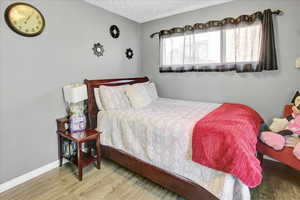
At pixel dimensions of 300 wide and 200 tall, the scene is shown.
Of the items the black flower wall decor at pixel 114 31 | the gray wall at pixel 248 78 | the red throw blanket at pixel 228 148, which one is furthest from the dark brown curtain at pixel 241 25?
the red throw blanket at pixel 228 148

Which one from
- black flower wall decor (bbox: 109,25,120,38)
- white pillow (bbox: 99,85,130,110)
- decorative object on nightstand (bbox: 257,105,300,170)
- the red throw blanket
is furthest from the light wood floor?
black flower wall decor (bbox: 109,25,120,38)

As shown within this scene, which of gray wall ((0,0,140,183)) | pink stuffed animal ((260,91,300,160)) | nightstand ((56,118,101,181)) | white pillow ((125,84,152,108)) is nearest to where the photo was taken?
pink stuffed animal ((260,91,300,160))

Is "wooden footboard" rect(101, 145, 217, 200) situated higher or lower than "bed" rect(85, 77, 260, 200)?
lower

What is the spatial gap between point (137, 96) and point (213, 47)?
5.11ft

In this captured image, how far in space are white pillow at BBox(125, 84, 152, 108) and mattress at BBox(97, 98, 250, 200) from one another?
0.97 feet

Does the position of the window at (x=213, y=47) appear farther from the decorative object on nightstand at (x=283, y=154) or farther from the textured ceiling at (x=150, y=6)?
the decorative object on nightstand at (x=283, y=154)

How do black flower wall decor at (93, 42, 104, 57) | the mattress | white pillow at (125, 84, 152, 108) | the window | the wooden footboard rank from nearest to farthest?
the mattress, the wooden footboard, the window, white pillow at (125, 84, 152, 108), black flower wall decor at (93, 42, 104, 57)

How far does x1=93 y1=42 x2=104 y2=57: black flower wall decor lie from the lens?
264 cm

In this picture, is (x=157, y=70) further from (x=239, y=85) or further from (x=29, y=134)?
(x=29, y=134)

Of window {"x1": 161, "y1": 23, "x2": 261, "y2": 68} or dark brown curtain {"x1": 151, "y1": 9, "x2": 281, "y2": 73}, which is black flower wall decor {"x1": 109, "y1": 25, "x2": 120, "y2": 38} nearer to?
window {"x1": 161, "y1": 23, "x2": 261, "y2": 68}

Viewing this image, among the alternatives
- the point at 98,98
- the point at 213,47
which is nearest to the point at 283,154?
the point at 213,47

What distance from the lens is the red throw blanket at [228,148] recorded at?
3.88 feet

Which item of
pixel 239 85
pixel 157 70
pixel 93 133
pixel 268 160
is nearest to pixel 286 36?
pixel 239 85

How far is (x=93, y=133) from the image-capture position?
2.11 metres
